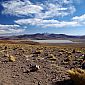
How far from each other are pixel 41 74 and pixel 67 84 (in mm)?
3203

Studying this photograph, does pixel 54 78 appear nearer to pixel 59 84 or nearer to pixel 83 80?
pixel 59 84

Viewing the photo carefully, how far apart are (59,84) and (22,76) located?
9.64 ft

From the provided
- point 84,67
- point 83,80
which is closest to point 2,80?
point 83,80

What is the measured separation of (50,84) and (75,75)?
1289mm

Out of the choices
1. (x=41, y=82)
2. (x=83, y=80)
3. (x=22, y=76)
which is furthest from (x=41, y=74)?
(x=83, y=80)

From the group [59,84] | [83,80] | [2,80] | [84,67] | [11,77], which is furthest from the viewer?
[84,67]

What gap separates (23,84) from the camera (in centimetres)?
1153

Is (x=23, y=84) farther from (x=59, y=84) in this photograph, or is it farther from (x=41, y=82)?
(x=59, y=84)

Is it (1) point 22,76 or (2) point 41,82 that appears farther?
(1) point 22,76

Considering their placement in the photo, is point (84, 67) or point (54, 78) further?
point (84, 67)

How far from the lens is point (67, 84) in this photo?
11.2m

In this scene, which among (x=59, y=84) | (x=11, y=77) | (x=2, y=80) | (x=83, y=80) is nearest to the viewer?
(x=83, y=80)

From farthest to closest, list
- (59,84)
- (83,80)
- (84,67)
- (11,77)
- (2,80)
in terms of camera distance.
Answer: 1. (84,67)
2. (11,77)
3. (2,80)
4. (59,84)
5. (83,80)

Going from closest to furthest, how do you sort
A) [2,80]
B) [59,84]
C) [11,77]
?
1. [59,84]
2. [2,80]
3. [11,77]
